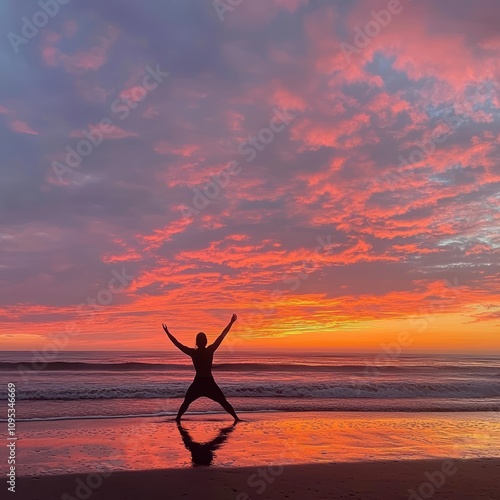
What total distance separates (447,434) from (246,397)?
376 inches

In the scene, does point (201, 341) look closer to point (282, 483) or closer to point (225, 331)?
point (225, 331)

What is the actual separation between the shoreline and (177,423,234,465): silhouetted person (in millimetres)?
631

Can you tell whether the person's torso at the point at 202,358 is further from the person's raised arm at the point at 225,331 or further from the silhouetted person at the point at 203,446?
the silhouetted person at the point at 203,446

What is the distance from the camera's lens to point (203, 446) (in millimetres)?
9320

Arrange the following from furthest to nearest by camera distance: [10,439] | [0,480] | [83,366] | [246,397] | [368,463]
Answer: [83,366], [246,397], [10,439], [368,463], [0,480]

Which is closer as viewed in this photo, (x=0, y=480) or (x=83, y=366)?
(x=0, y=480)

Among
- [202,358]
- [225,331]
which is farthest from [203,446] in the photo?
[225,331]

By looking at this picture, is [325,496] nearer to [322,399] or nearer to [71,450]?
[71,450]

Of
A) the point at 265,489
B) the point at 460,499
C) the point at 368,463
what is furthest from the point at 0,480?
the point at 460,499

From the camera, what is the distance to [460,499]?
620 cm

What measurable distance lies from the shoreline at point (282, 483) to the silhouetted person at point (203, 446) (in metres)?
0.63

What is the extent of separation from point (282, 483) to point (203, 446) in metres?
2.90

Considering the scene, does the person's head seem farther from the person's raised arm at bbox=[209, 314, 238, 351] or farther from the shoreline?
the shoreline

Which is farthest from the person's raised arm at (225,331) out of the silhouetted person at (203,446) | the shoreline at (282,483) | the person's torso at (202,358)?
the shoreline at (282,483)
